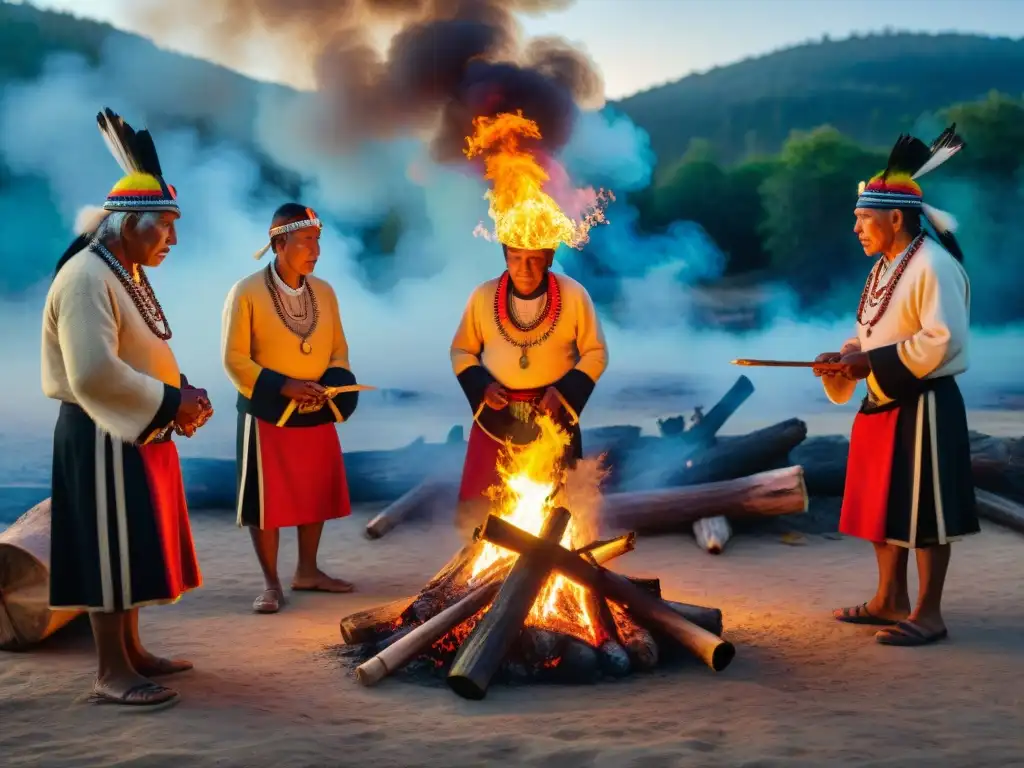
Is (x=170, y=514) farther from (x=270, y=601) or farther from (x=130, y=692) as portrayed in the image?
(x=270, y=601)

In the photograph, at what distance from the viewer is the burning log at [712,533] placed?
708 centimetres

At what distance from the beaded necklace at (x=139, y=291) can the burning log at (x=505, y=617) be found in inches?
67.1

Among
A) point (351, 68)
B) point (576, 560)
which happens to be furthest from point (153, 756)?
point (351, 68)

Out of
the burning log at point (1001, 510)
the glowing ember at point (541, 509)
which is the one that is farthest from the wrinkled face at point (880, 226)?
the burning log at point (1001, 510)

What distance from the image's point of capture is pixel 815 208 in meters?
10.9

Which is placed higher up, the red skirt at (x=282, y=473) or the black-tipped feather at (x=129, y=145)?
the black-tipped feather at (x=129, y=145)

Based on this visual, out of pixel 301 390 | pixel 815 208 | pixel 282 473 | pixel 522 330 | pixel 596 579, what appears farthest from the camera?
pixel 815 208

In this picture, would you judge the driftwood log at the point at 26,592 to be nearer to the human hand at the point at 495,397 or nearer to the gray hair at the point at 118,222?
the gray hair at the point at 118,222

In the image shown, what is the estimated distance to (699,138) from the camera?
10.9m

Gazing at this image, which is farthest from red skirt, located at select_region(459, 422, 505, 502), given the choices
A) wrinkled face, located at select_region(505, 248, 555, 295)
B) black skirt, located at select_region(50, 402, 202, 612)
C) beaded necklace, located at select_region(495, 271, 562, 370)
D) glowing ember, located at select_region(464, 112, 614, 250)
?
black skirt, located at select_region(50, 402, 202, 612)

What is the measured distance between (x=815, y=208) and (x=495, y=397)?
268 inches

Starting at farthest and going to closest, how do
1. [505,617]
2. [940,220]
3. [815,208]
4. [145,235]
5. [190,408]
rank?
[815,208], [940,220], [505,617], [145,235], [190,408]

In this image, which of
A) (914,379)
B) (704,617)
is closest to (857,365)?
(914,379)

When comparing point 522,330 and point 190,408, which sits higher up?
point 522,330
